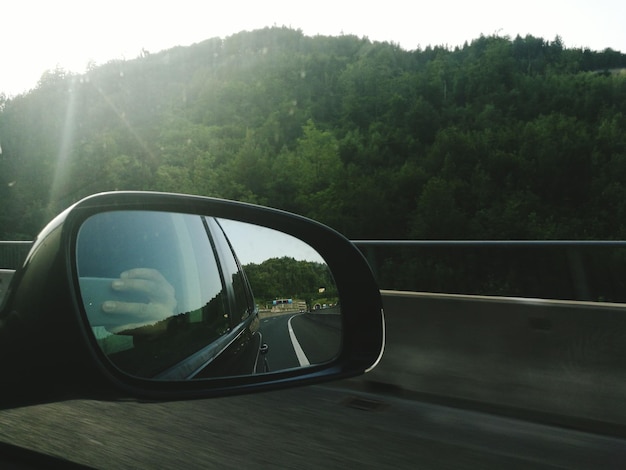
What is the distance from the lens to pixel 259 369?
2109 millimetres

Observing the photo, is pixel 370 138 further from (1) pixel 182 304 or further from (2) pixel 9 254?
(1) pixel 182 304

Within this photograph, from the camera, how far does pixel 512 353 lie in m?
5.49

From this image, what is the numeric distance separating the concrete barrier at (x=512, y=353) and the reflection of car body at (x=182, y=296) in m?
3.61

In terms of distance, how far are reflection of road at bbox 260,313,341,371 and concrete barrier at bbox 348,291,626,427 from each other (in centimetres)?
341

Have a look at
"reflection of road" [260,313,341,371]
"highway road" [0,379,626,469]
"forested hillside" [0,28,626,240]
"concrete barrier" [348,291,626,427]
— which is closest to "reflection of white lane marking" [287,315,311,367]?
"reflection of road" [260,313,341,371]

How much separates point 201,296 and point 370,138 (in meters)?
96.8

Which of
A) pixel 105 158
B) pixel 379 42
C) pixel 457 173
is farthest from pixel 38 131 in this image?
pixel 379 42

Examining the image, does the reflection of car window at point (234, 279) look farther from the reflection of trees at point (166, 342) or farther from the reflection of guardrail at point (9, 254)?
the reflection of guardrail at point (9, 254)

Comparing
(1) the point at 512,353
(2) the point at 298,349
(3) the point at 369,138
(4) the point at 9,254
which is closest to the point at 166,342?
(2) the point at 298,349

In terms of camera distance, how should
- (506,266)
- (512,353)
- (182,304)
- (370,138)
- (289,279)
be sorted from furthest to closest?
(370,138), (506,266), (512,353), (289,279), (182,304)

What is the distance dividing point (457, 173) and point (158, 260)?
291 feet

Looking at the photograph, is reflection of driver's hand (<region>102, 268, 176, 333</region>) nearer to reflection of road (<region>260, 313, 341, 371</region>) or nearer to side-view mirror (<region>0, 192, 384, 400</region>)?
side-view mirror (<region>0, 192, 384, 400</region>)

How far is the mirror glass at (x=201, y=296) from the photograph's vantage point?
1.85 m

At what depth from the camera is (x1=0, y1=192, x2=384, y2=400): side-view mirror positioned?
1.63 m
